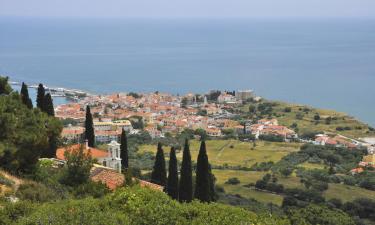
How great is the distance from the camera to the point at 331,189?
32656 millimetres

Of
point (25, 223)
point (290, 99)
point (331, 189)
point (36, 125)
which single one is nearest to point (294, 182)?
point (331, 189)

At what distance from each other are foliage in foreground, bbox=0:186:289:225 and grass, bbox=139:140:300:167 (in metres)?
33.4

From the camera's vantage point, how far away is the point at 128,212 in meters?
8.17

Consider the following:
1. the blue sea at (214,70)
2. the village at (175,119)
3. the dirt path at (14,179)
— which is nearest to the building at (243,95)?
the village at (175,119)

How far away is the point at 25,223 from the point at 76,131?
39.0m

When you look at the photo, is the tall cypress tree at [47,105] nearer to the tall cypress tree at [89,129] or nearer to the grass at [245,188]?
the tall cypress tree at [89,129]

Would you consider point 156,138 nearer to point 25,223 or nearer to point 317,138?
point 317,138

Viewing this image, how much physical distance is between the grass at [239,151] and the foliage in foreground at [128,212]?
3337cm

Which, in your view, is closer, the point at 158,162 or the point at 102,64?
the point at 158,162

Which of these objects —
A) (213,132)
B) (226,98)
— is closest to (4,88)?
(213,132)

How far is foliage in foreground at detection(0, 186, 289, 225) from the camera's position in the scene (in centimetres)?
729

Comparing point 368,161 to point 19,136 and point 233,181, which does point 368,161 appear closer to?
point 233,181

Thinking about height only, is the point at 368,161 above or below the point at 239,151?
below

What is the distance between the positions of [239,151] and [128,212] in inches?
1583
